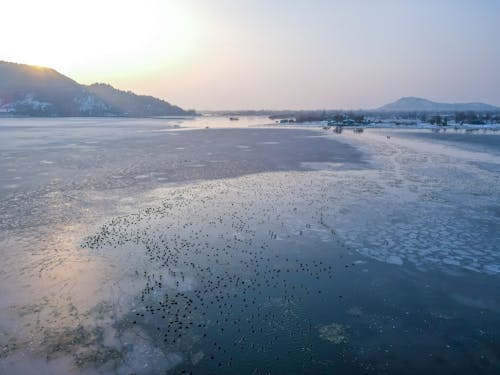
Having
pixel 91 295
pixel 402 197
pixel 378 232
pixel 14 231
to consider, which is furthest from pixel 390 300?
pixel 14 231

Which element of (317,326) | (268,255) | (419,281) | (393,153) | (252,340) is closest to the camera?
(252,340)

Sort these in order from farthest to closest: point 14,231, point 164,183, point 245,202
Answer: point 164,183, point 245,202, point 14,231

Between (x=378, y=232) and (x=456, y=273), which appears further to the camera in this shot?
(x=378, y=232)

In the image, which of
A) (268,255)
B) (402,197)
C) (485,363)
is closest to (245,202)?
(268,255)

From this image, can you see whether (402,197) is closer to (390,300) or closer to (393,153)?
(390,300)

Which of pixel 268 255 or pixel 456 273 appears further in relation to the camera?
pixel 268 255

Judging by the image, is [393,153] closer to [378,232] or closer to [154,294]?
[378,232]
